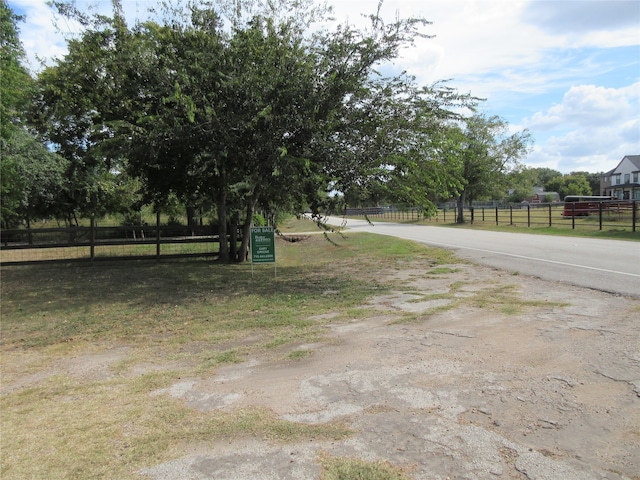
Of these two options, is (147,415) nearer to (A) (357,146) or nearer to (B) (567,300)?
(B) (567,300)

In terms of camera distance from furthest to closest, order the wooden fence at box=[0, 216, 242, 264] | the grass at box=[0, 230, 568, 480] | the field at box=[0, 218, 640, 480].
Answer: the wooden fence at box=[0, 216, 242, 264] → the grass at box=[0, 230, 568, 480] → the field at box=[0, 218, 640, 480]

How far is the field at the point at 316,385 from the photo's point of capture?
3.22 m

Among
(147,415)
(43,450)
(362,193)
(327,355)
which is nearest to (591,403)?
(327,355)

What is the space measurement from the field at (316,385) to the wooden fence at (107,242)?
265 inches

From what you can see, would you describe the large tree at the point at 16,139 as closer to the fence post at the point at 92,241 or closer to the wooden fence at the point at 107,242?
the wooden fence at the point at 107,242

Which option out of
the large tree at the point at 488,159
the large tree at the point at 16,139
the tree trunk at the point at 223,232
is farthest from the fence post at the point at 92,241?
the large tree at the point at 488,159

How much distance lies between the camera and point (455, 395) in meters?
4.09

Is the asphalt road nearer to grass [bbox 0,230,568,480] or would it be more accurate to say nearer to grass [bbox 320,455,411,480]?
grass [bbox 0,230,568,480]

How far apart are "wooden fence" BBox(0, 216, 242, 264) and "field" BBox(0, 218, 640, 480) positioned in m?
6.74

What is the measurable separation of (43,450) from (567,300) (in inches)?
293

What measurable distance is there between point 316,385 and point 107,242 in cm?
1350

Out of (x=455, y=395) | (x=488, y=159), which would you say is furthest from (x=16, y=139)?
(x=488, y=159)

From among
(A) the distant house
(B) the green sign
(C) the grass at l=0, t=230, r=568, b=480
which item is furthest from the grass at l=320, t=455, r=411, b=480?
(A) the distant house

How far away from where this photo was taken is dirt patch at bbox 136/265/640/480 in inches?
123
